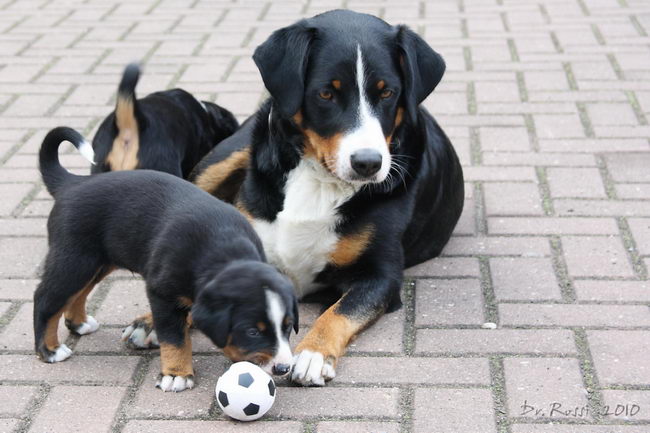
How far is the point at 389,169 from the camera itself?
152 inches

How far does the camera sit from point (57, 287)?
346cm

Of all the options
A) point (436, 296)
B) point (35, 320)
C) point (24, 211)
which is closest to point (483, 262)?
point (436, 296)

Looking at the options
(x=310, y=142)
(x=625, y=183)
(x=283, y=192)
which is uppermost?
(x=310, y=142)

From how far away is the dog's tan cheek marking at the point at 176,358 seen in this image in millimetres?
3379

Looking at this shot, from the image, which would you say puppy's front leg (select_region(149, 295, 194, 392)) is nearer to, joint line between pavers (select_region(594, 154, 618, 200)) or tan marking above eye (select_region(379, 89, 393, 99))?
tan marking above eye (select_region(379, 89, 393, 99))

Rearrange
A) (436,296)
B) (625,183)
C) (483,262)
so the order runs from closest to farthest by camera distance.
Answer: (436,296) → (483,262) → (625,183)

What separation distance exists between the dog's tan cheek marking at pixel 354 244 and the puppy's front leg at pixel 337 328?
108 millimetres

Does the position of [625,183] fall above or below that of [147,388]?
below

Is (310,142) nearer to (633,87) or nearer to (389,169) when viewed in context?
(389,169)

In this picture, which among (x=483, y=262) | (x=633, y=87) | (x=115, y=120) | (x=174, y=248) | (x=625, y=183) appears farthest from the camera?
(x=633, y=87)

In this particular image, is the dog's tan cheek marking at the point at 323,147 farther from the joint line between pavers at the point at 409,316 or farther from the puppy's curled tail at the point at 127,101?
the puppy's curled tail at the point at 127,101

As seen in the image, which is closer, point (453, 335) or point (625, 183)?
point (453, 335)

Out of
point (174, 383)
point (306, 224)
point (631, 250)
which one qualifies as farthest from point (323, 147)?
point (631, 250)

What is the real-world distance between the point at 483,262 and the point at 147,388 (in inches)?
63.9
